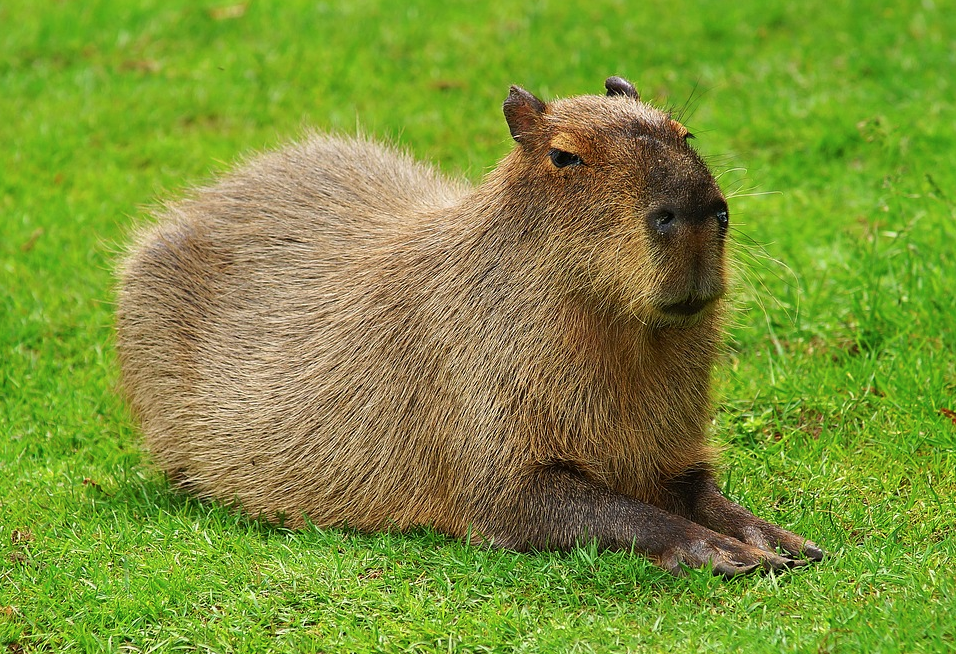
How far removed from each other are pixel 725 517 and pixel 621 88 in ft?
4.94

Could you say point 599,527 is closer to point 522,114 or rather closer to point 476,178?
point 522,114

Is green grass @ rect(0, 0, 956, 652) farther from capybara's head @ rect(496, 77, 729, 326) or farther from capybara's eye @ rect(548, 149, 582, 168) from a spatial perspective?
capybara's eye @ rect(548, 149, 582, 168)

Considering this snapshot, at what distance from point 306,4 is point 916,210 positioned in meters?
5.02

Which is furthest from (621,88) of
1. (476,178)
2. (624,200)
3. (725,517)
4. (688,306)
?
(476,178)

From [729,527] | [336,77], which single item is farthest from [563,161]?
[336,77]

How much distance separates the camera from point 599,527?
4039 mm

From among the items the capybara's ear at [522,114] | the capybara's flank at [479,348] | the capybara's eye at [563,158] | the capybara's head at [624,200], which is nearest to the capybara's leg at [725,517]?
the capybara's flank at [479,348]

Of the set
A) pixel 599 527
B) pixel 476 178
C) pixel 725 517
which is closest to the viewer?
pixel 599 527

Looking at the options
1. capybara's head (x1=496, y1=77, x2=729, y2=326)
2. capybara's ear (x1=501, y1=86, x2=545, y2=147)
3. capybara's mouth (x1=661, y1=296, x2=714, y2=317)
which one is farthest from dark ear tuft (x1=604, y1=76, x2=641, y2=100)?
capybara's mouth (x1=661, y1=296, x2=714, y2=317)

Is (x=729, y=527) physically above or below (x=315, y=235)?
below

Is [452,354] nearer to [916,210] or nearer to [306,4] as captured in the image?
[916,210]

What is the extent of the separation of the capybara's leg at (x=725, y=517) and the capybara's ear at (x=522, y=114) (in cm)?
128

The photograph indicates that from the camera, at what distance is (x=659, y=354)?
4227 millimetres

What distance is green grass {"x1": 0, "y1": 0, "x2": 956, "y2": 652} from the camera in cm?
382
